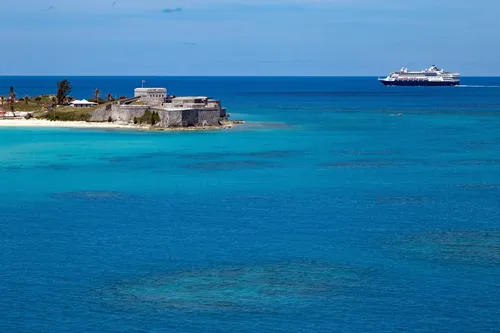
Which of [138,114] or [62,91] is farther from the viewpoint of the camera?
[62,91]

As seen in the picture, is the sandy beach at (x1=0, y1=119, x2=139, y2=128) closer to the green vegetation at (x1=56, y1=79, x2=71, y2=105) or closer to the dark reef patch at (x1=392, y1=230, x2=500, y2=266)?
the green vegetation at (x1=56, y1=79, x2=71, y2=105)

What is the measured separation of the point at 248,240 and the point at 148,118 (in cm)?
7046

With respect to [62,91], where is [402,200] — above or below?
below

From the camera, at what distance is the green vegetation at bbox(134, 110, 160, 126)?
111 meters

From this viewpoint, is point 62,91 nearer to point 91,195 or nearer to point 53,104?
point 53,104

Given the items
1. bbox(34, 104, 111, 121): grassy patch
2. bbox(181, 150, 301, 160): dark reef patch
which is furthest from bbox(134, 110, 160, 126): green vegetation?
bbox(181, 150, 301, 160): dark reef patch

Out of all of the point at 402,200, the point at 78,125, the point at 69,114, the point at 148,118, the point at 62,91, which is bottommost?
the point at 402,200

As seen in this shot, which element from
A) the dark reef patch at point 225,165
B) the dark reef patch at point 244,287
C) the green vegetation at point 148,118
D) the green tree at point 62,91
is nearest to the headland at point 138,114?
the green vegetation at point 148,118

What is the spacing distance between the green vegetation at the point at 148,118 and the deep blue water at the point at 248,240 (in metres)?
26.7

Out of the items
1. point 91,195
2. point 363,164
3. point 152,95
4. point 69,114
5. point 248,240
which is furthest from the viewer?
point 69,114

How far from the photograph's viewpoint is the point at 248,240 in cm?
4384

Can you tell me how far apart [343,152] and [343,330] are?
54.9 meters

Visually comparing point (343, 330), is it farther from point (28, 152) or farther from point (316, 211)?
point (28, 152)

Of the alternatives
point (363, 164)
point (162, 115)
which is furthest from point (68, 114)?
point (363, 164)
